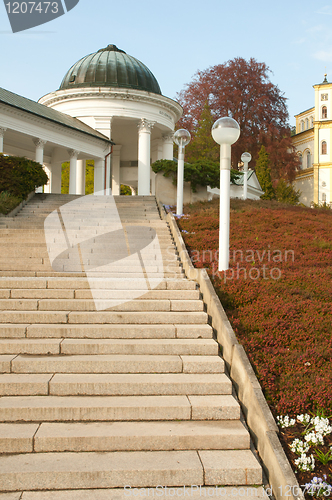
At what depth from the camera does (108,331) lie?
6.26 metres

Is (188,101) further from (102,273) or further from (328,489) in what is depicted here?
(328,489)

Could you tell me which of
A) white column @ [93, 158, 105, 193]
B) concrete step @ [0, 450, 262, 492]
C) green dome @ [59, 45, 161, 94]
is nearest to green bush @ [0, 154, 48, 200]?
white column @ [93, 158, 105, 193]

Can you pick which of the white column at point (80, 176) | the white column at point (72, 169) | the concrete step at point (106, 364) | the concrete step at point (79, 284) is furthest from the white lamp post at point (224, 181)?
the white column at point (80, 176)

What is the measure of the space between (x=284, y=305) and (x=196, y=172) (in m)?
13.0

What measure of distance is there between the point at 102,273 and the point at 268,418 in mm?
5281

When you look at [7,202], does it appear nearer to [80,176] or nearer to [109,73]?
[80,176]

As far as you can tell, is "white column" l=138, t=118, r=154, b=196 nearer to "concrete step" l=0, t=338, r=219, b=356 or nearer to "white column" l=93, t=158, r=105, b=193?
"white column" l=93, t=158, r=105, b=193

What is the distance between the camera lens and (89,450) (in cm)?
429

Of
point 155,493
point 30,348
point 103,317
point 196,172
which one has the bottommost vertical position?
point 155,493

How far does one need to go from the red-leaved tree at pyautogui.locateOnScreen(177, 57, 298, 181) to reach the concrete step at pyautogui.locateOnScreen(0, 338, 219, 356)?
34406 millimetres

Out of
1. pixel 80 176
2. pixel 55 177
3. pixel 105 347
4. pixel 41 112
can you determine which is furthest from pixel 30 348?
pixel 55 177

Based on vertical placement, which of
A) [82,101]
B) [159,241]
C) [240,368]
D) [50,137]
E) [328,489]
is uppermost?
[82,101]

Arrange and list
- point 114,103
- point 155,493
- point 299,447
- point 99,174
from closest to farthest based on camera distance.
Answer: point 155,493
point 299,447
point 114,103
point 99,174

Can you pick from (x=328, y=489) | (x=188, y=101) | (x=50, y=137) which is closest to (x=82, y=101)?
(x=50, y=137)
